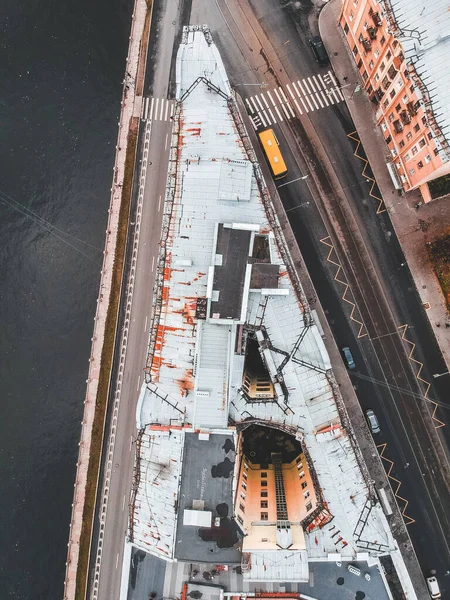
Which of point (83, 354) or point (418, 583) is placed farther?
point (83, 354)

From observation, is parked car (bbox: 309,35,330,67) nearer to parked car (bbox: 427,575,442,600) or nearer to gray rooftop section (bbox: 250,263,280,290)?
gray rooftop section (bbox: 250,263,280,290)

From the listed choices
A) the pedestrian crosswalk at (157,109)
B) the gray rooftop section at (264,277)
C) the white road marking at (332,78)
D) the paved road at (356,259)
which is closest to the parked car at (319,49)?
→ the paved road at (356,259)

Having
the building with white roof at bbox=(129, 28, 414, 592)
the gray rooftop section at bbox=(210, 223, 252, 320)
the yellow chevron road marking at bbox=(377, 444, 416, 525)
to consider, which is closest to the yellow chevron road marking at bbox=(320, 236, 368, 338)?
the building with white roof at bbox=(129, 28, 414, 592)

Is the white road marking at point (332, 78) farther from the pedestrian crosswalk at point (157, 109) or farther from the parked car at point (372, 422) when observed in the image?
the parked car at point (372, 422)

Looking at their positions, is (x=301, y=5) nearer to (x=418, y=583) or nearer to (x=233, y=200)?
(x=233, y=200)

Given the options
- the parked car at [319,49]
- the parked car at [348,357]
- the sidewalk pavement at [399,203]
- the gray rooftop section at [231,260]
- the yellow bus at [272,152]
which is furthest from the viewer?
the parked car at [319,49]

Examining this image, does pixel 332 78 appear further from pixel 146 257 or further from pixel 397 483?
pixel 397 483

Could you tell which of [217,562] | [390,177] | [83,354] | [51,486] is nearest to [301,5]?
[390,177]
